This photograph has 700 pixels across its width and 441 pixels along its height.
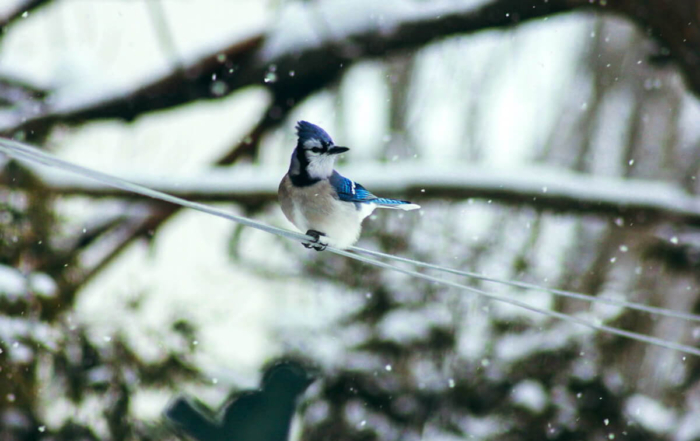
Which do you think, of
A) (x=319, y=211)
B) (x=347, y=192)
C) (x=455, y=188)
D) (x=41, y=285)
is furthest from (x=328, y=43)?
(x=319, y=211)

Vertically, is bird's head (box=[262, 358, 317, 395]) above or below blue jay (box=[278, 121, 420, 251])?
below

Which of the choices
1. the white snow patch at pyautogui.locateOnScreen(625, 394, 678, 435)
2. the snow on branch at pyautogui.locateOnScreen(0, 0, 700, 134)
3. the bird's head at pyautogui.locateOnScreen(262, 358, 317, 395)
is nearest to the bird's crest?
the bird's head at pyautogui.locateOnScreen(262, 358, 317, 395)

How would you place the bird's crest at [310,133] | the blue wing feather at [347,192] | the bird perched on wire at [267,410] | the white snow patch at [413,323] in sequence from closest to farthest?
1. the bird perched on wire at [267,410]
2. the bird's crest at [310,133]
3. the blue wing feather at [347,192]
4. the white snow patch at [413,323]

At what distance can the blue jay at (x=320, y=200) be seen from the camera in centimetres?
211

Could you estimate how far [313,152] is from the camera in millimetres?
2031

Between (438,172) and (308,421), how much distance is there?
1.64 m

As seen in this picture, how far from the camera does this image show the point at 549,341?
4.07 meters

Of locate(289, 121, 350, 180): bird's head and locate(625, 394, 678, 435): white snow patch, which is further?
locate(625, 394, 678, 435): white snow patch

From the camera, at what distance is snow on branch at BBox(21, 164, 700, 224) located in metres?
3.83

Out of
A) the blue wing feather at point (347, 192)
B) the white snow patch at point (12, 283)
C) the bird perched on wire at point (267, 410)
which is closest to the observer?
the bird perched on wire at point (267, 410)

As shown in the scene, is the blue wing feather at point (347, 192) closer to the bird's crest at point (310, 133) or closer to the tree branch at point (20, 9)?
the bird's crest at point (310, 133)

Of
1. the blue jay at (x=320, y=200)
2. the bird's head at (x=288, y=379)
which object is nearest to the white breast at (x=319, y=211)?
the blue jay at (x=320, y=200)

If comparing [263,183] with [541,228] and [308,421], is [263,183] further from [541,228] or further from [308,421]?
[541,228]

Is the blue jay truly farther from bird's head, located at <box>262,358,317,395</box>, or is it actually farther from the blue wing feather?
bird's head, located at <box>262,358,317,395</box>
